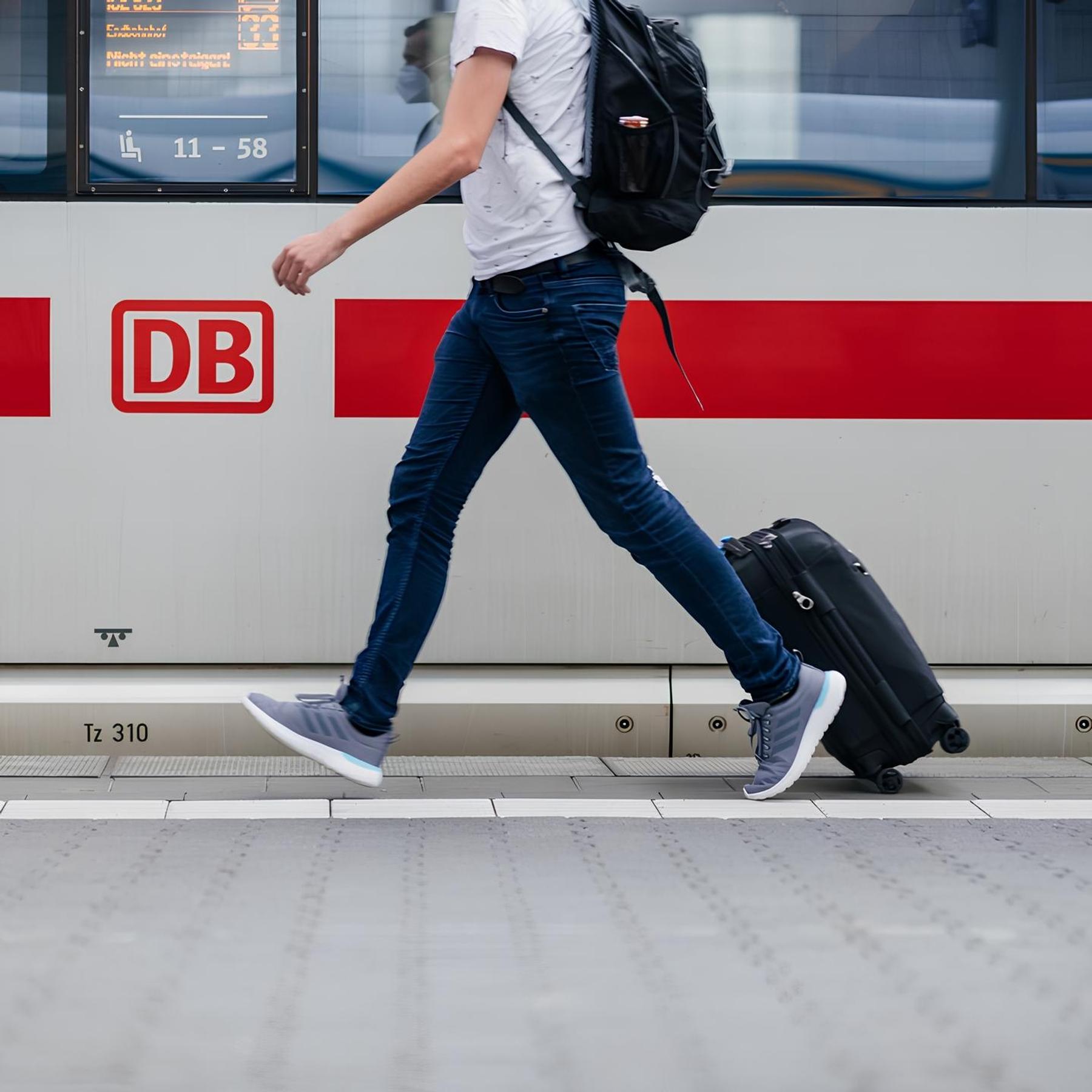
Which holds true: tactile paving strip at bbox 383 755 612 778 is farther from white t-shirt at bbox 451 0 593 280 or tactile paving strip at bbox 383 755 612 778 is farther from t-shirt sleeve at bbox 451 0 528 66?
t-shirt sleeve at bbox 451 0 528 66

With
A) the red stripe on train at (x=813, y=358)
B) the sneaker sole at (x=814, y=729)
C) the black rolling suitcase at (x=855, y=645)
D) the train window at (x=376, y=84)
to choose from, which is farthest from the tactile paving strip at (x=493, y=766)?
the train window at (x=376, y=84)

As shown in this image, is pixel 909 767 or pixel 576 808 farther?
pixel 909 767

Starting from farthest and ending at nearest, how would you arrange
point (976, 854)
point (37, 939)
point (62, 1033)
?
point (976, 854) → point (37, 939) → point (62, 1033)

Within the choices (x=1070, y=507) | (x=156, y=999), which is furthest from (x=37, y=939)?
(x=1070, y=507)

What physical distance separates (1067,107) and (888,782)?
1.73m

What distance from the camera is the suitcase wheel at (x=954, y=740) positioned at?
11.4 ft

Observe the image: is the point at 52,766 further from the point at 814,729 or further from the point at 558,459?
the point at 814,729

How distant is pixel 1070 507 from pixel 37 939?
266cm

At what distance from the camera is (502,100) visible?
120 inches

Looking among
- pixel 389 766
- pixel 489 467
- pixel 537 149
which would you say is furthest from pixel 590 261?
pixel 389 766

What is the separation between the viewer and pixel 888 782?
11.4 feet

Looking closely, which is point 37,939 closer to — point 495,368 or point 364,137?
point 495,368

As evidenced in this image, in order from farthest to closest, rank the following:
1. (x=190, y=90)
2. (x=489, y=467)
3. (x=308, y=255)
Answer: (x=489, y=467), (x=190, y=90), (x=308, y=255)

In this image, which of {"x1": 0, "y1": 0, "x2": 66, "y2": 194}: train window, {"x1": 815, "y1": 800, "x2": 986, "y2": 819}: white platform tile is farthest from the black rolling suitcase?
{"x1": 0, "y1": 0, "x2": 66, "y2": 194}: train window
